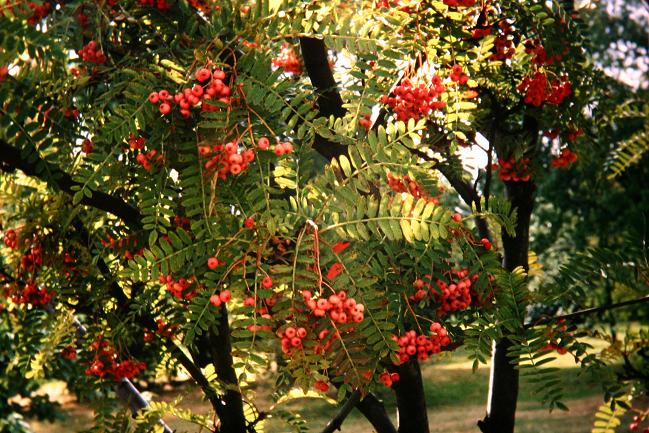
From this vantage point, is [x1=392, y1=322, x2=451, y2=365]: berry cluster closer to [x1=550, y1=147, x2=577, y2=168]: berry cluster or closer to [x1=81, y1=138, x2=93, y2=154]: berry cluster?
[x1=81, y1=138, x2=93, y2=154]: berry cluster

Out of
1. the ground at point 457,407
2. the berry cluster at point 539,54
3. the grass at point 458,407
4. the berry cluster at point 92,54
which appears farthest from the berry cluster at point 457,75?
the ground at point 457,407

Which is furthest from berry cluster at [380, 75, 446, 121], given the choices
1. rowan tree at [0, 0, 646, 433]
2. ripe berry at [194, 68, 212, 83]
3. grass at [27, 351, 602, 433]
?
grass at [27, 351, 602, 433]

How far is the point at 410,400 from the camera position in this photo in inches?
89.7

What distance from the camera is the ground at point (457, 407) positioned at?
317 inches

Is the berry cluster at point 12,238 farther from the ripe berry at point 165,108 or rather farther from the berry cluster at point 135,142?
the ripe berry at point 165,108

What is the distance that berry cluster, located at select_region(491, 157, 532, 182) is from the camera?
2.69m

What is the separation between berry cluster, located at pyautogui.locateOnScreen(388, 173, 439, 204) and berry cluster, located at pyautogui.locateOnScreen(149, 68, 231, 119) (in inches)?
18.2

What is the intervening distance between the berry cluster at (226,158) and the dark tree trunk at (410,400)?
1.10 meters

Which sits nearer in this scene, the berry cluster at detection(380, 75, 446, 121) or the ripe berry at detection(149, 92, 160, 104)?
the ripe berry at detection(149, 92, 160, 104)

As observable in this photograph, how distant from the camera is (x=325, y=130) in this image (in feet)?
4.53

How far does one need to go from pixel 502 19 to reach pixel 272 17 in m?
0.85

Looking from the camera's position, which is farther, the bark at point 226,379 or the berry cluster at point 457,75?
A: the bark at point 226,379

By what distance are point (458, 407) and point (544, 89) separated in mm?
8130

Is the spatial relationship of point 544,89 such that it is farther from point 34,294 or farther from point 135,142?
point 34,294
